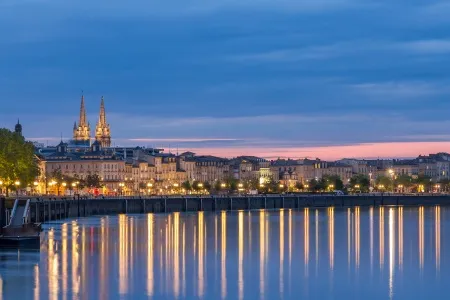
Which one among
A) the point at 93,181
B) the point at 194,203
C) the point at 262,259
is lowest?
the point at 262,259

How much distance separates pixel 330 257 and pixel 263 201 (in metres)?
98.0

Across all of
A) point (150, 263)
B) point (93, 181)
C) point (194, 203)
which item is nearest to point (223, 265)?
point (150, 263)

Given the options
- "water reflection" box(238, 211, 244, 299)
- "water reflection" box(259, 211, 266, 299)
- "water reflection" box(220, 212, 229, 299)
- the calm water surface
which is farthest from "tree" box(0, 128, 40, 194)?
"water reflection" box(220, 212, 229, 299)

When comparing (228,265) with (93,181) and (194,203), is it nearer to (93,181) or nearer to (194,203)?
(194,203)

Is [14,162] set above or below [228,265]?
above

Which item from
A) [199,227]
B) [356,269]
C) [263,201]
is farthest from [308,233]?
[263,201]

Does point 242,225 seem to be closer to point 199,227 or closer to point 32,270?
point 199,227

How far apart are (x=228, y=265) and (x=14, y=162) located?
50.3 meters

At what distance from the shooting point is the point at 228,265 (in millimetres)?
55562

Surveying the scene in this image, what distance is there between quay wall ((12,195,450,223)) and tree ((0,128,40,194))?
Result: 3.50m

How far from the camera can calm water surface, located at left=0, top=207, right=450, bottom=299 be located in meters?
45.5

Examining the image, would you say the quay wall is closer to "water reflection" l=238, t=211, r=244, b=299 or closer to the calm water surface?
"water reflection" l=238, t=211, r=244, b=299

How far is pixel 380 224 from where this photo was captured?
10162cm

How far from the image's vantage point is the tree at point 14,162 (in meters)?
102
